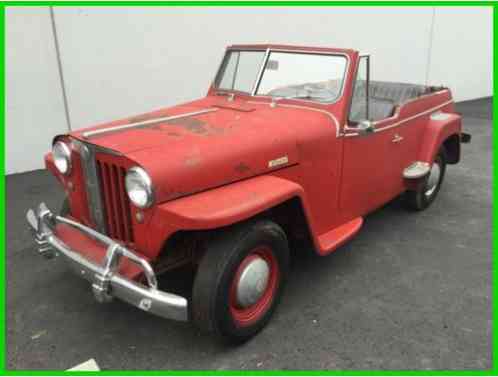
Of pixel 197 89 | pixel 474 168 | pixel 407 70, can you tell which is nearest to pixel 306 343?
pixel 474 168

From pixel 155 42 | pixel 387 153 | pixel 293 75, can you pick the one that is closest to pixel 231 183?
pixel 293 75

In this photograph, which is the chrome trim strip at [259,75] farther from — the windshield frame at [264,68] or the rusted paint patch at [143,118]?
the rusted paint patch at [143,118]

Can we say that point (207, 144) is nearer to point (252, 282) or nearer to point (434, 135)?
point (252, 282)

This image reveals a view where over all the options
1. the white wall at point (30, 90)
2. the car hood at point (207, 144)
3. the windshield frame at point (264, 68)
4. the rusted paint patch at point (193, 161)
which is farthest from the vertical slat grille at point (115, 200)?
the white wall at point (30, 90)

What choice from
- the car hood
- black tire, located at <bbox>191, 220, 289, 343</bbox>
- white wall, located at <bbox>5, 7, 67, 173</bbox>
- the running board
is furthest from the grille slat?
white wall, located at <bbox>5, 7, 67, 173</bbox>

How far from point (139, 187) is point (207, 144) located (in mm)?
485

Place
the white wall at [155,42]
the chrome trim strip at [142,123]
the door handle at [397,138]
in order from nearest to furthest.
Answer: the chrome trim strip at [142,123] < the door handle at [397,138] < the white wall at [155,42]

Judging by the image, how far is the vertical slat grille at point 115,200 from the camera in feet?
7.73

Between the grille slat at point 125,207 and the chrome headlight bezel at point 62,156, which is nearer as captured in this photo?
the grille slat at point 125,207

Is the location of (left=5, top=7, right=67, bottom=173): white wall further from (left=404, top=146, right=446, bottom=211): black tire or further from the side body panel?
(left=404, top=146, right=446, bottom=211): black tire

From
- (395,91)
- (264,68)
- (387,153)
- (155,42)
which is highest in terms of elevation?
(155,42)

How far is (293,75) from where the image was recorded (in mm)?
3240

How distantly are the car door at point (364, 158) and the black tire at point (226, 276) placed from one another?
915 millimetres

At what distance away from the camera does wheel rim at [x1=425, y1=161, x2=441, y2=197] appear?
430cm
